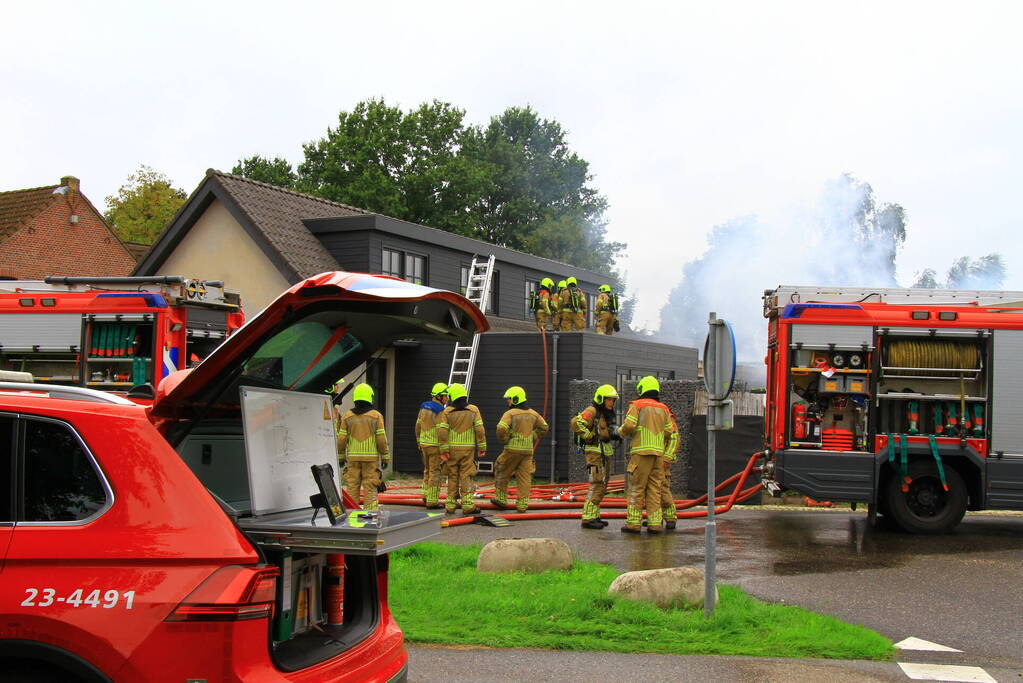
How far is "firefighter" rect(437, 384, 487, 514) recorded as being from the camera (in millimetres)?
14148

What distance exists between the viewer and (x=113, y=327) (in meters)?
13.6

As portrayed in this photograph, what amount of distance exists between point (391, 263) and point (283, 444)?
1854cm

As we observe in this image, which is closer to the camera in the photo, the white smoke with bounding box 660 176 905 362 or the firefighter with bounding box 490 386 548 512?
the firefighter with bounding box 490 386 548 512

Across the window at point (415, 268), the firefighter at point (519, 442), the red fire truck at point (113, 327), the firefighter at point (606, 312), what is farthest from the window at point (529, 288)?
the red fire truck at point (113, 327)

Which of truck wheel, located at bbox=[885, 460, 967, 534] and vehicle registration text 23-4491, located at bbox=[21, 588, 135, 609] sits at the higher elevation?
vehicle registration text 23-4491, located at bbox=[21, 588, 135, 609]

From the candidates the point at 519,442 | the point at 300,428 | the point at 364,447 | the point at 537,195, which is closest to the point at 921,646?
the point at 300,428

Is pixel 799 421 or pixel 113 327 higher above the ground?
pixel 113 327

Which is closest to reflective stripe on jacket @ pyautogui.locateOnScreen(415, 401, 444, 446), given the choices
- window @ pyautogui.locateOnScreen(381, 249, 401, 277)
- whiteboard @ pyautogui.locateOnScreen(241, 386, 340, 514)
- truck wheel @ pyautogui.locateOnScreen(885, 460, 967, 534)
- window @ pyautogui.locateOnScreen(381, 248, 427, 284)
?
truck wheel @ pyautogui.locateOnScreen(885, 460, 967, 534)

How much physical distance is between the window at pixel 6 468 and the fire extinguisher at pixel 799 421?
1050 centimetres

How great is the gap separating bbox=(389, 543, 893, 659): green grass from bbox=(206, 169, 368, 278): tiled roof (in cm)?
1295

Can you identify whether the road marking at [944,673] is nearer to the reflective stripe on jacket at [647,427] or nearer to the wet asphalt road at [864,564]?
the wet asphalt road at [864,564]

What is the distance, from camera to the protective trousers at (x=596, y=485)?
13.0 m

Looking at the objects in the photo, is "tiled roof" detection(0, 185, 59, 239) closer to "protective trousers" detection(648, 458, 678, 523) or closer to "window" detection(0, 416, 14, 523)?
"protective trousers" detection(648, 458, 678, 523)

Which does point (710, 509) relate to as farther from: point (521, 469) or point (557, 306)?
point (557, 306)
